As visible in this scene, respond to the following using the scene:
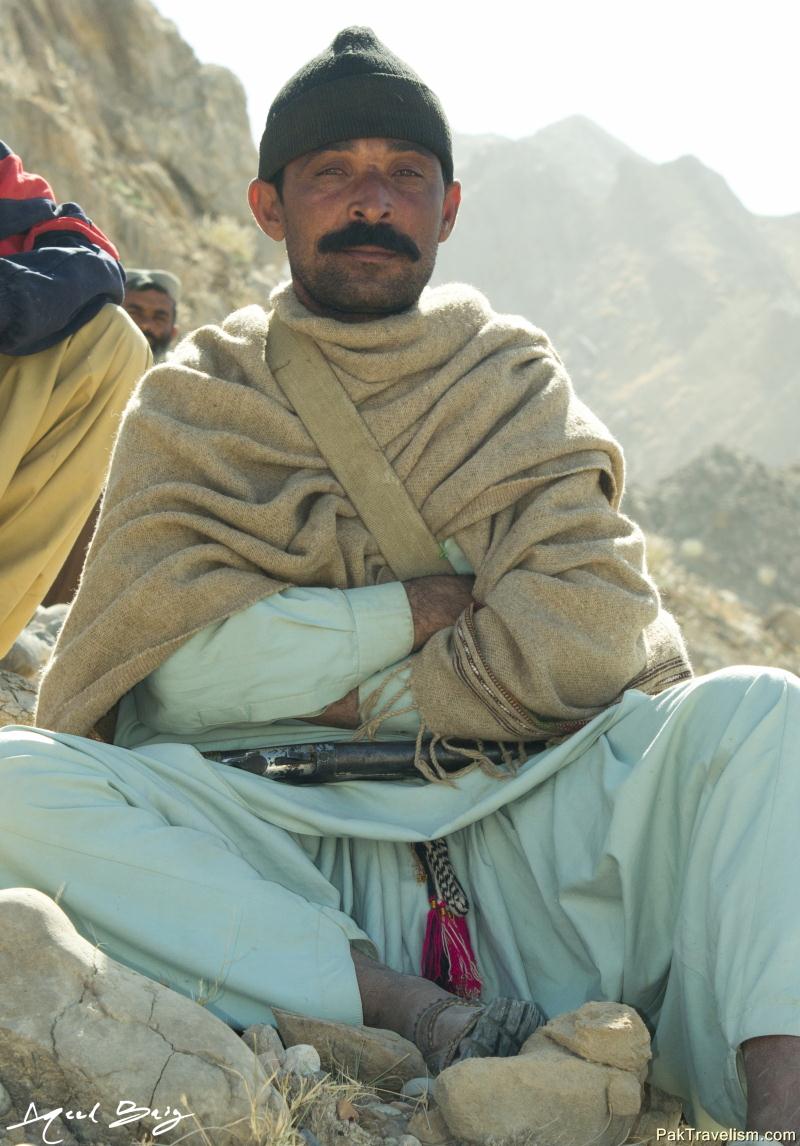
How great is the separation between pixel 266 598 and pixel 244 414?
0.47 m

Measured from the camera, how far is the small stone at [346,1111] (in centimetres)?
215

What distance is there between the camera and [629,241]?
216ft

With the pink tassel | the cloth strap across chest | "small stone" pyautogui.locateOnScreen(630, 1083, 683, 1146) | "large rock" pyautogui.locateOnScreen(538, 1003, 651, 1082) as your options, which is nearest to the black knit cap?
the cloth strap across chest

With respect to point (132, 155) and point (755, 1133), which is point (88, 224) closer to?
point (755, 1133)

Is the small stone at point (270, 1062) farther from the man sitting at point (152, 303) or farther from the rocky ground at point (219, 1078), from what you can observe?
the man sitting at point (152, 303)

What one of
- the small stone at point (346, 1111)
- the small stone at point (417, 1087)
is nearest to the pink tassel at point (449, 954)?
the small stone at point (417, 1087)

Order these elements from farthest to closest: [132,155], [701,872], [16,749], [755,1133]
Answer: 1. [132,155]
2. [16,749]
3. [701,872]
4. [755,1133]

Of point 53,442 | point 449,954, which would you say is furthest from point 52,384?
point 449,954

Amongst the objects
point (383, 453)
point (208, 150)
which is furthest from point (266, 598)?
point (208, 150)

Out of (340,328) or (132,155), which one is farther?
(132,155)

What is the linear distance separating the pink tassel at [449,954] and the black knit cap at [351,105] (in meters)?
1.84

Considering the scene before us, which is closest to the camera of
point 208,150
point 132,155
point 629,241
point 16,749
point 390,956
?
point 16,749

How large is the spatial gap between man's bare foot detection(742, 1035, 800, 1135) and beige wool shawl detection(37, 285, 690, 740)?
3.01 ft

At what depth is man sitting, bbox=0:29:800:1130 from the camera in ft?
8.29
